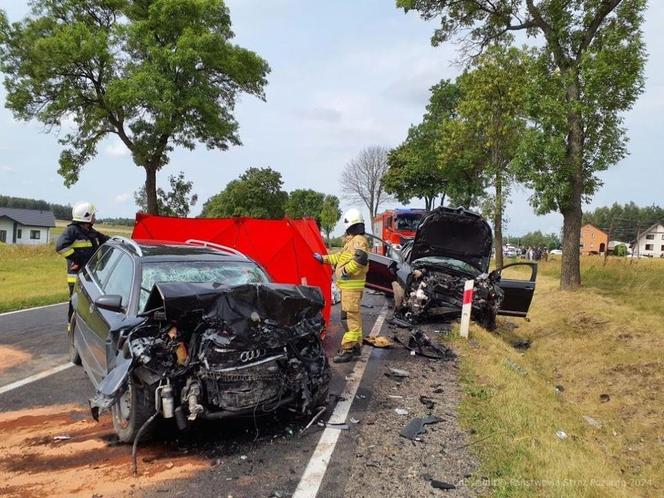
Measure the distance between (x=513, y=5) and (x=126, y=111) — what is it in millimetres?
16301

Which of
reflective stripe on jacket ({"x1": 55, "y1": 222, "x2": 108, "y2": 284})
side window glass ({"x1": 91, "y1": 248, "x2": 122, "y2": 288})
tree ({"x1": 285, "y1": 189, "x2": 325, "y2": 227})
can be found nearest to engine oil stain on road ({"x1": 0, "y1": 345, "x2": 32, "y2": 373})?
reflective stripe on jacket ({"x1": 55, "y1": 222, "x2": 108, "y2": 284})

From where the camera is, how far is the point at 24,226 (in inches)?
2692

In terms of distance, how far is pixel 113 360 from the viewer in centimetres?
411

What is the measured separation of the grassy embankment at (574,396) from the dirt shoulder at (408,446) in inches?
7.1

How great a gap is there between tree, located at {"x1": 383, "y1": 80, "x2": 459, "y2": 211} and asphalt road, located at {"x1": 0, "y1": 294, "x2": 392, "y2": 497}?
2397 cm

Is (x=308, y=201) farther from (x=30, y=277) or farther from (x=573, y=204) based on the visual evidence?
(x=573, y=204)

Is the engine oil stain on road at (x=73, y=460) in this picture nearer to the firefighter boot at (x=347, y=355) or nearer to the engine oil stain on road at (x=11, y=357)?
the engine oil stain on road at (x=11, y=357)

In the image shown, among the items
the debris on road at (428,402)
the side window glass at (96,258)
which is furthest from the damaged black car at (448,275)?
the side window glass at (96,258)

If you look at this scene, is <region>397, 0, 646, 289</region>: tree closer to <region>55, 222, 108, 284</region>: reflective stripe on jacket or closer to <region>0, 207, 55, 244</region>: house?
<region>55, 222, 108, 284</region>: reflective stripe on jacket

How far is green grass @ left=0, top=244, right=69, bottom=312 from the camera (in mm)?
12130

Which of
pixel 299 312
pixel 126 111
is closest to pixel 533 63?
pixel 299 312

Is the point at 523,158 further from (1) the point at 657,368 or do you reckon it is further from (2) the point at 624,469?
(2) the point at 624,469

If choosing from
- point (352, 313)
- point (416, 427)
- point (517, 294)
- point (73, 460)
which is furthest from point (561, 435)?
point (517, 294)

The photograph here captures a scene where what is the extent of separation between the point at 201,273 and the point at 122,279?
753 mm
